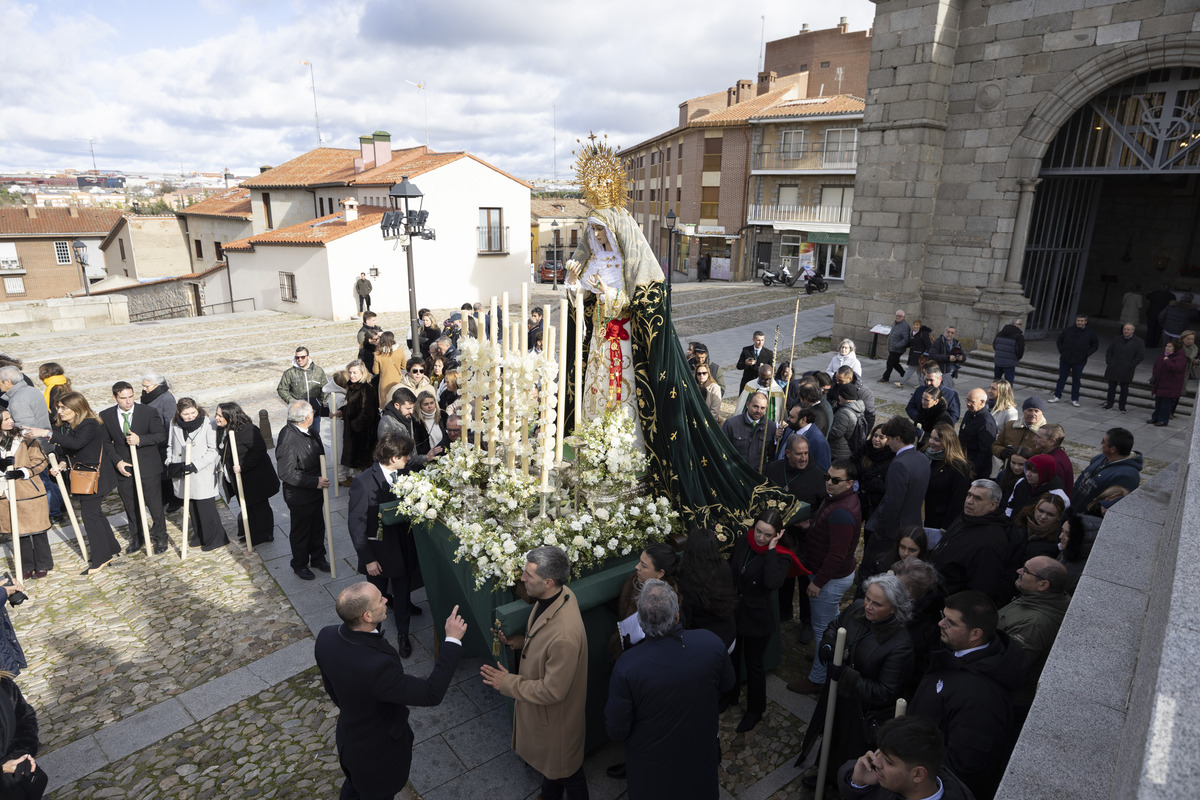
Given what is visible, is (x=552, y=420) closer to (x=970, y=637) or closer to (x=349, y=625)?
(x=349, y=625)

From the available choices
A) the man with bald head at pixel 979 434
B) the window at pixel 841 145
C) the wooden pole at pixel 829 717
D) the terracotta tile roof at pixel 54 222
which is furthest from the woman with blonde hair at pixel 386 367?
the terracotta tile roof at pixel 54 222

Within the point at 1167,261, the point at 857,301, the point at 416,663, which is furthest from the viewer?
the point at 1167,261

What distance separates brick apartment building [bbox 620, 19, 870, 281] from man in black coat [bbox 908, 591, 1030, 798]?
30708 mm

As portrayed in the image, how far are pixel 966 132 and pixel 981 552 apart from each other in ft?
40.7

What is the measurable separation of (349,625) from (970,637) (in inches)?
111

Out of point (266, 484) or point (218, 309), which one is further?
point (218, 309)

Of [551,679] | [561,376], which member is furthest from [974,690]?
[561,376]

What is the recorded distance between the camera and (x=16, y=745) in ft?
10.6

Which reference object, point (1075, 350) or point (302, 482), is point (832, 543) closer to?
point (302, 482)

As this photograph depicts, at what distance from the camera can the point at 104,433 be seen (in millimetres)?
6297

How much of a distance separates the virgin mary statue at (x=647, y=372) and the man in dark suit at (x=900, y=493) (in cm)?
97

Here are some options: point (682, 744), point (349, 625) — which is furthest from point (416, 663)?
point (682, 744)

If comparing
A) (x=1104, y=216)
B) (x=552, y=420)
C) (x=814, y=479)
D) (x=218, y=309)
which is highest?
(x=1104, y=216)

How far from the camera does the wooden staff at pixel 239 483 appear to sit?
6.25m
